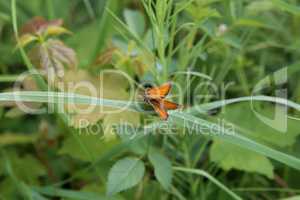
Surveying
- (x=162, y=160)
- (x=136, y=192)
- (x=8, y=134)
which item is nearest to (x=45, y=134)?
(x=8, y=134)

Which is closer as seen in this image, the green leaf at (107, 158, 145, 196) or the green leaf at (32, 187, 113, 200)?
the green leaf at (107, 158, 145, 196)

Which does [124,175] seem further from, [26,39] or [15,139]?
[15,139]

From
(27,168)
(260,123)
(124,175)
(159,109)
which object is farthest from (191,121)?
(27,168)

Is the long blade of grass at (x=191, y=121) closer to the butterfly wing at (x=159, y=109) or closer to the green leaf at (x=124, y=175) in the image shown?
the butterfly wing at (x=159, y=109)

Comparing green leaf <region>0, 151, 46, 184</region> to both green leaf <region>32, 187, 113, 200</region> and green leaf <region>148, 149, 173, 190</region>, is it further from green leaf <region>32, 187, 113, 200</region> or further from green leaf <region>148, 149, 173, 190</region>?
green leaf <region>148, 149, 173, 190</region>

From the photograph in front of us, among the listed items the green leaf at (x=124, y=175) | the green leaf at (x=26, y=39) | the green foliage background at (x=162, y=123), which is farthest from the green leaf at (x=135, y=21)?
the green leaf at (x=124, y=175)

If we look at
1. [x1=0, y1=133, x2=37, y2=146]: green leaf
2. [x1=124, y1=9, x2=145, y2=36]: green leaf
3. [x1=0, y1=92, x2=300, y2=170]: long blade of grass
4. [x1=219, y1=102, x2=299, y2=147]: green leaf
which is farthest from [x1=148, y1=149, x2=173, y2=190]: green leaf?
[x1=0, y1=133, x2=37, y2=146]: green leaf

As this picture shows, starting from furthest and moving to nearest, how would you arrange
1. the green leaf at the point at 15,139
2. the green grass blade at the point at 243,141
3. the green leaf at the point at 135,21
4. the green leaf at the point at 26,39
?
1. the green leaf at the point at 15,139
2. the green leaf at the point at 135,21
3. the green leaf at the point at 26,39
4. the green grass blade at the point at 243,141
